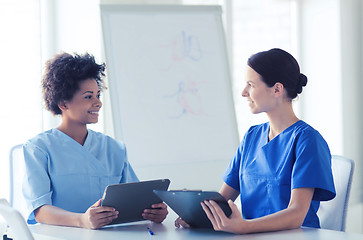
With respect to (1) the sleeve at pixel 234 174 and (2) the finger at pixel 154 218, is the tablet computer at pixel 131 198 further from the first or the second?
(1) the sleeve at pixel 234 174

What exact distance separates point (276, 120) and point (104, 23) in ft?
3.73

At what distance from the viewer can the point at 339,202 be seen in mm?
1642

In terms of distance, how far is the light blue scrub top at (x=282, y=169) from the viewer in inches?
54.3

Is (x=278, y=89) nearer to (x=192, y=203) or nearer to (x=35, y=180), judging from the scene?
(x=192, y=203)

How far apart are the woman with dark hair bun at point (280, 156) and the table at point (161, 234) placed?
50 millimetres

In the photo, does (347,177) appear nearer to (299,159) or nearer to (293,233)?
(299,159)

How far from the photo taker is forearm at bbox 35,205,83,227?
1.43 meters

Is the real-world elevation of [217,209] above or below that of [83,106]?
below

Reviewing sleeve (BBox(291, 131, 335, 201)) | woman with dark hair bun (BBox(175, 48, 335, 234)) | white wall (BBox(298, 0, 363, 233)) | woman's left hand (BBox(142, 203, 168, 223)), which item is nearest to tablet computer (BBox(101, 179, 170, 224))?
woman's left hand (BBox(142, 203, 168, 223))

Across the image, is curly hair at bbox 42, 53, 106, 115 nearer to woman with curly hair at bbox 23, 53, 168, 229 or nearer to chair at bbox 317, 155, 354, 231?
woman with curly hair at bbox 23, 53, 168, 229

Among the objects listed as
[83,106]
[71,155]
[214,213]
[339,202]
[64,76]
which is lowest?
[339,202]

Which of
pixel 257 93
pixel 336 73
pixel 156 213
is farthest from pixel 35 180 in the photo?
pixel 336 73

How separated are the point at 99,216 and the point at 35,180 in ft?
1.01

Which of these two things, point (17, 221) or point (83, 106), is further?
point (83, 106)
